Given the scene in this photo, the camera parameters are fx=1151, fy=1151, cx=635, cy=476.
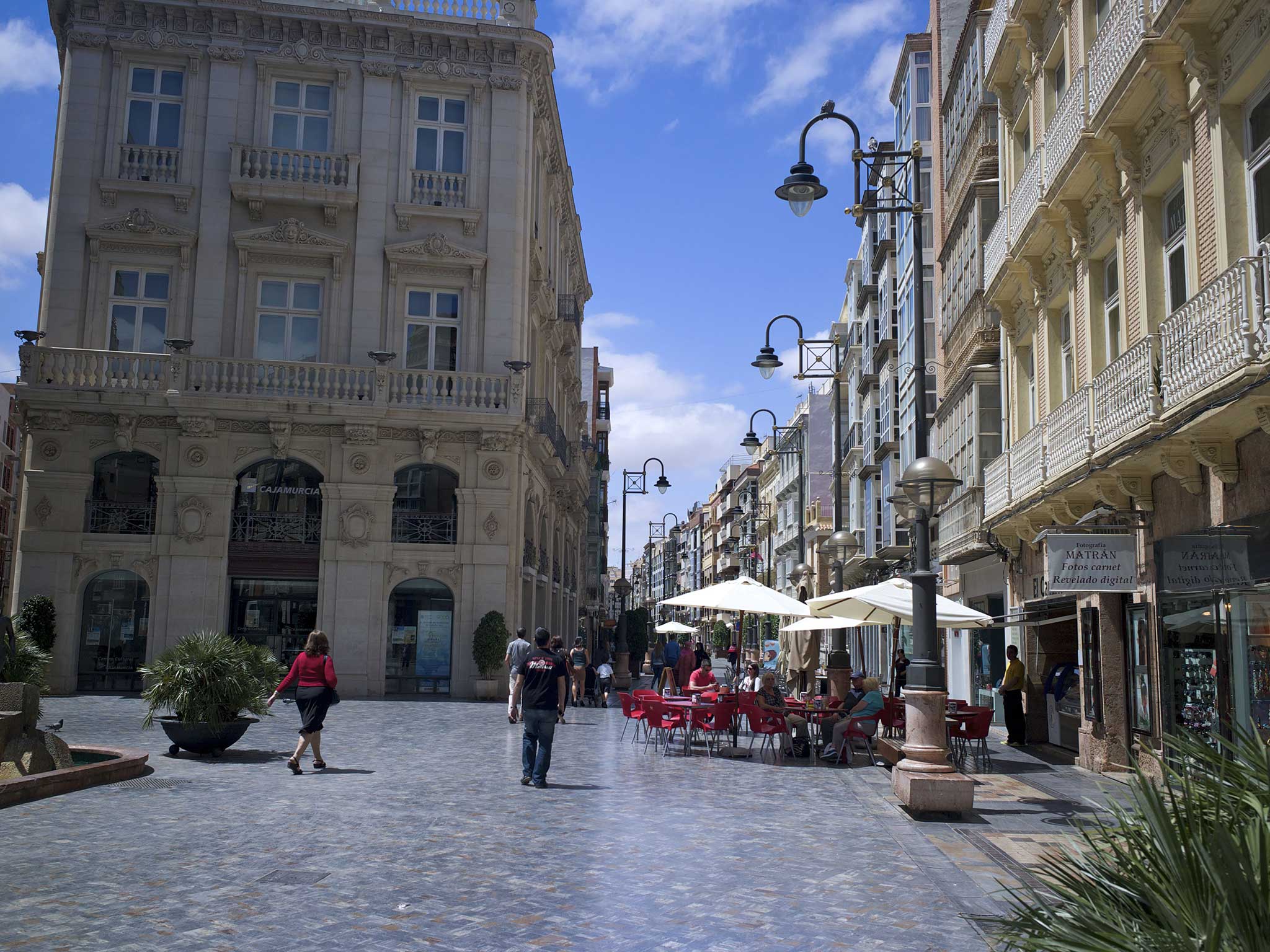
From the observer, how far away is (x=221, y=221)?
29344mm

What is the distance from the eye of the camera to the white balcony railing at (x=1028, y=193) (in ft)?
56.7

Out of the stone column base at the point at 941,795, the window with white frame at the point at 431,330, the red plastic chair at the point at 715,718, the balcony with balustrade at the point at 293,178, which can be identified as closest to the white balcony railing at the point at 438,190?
the balcony with balustrade at the point at 293,178

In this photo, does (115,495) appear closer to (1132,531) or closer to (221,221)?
(221,221)

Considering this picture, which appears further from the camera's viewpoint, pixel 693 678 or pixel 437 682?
pixel 437 682

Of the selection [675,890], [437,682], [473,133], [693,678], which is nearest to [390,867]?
[675,890]

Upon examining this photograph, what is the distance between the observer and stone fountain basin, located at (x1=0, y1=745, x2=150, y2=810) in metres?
10.4

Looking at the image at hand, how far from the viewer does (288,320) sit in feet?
97.1

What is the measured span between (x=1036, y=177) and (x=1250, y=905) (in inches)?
638

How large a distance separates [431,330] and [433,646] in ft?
26.8

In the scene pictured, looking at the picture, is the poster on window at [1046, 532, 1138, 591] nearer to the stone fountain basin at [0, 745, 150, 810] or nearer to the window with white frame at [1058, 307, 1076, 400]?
the window with white frame at [1058, 307, 1076, 400]

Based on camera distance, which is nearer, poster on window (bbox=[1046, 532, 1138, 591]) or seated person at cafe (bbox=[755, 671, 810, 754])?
poster on window (bbox=[1046, 532, 1138, 591])

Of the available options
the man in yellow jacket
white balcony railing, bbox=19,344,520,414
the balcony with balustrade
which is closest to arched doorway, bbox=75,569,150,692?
white balcony railing, bbox=19,344,520,414

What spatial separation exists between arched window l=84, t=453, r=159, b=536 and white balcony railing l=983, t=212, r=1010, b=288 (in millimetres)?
19891

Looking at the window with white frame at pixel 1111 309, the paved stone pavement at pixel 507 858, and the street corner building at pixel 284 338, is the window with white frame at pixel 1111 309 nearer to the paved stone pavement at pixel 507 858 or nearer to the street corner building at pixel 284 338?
the paved stone pavement at pixel 507 858
